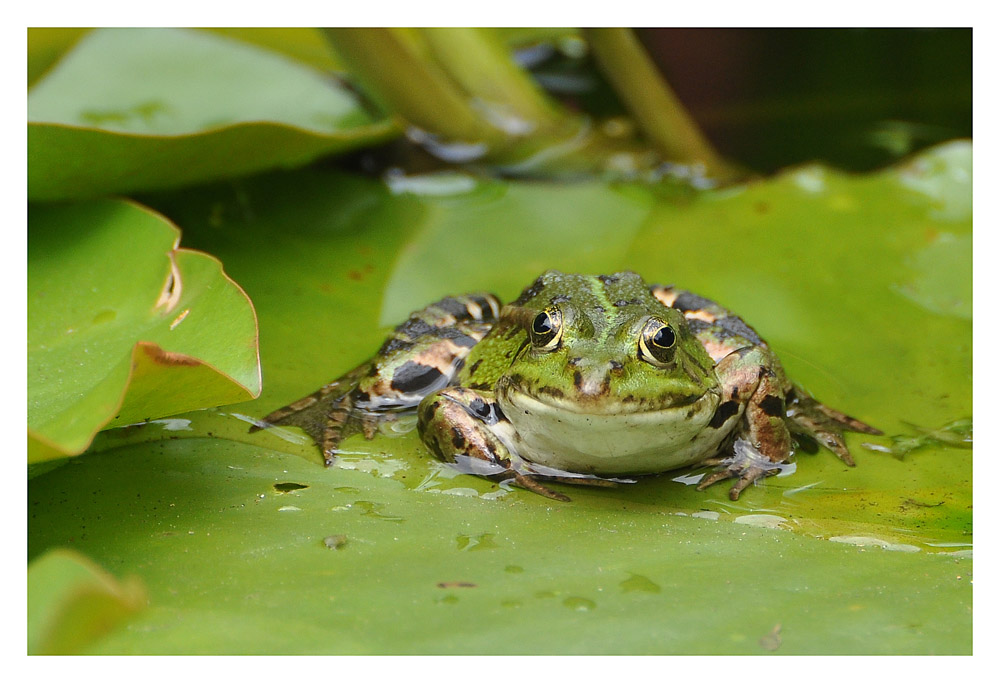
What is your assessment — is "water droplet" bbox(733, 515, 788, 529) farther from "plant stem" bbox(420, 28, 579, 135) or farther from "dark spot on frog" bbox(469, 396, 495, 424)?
"plant stem" bbox(420, 28, 579, 135)

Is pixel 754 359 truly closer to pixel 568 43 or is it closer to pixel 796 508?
pixel 796 508

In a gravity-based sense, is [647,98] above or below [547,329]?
above

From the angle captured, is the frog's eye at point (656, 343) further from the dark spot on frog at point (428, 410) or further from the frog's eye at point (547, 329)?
the dark spot on frog at point (428, 410)

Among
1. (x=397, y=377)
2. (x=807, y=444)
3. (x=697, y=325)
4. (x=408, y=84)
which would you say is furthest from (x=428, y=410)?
(x=408, y=84)

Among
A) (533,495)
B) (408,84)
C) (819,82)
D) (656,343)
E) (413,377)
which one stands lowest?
(533,495)

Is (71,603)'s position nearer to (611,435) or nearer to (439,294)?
(611,435)

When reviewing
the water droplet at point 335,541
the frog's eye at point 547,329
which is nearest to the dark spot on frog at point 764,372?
the frog's eye at point 547,329

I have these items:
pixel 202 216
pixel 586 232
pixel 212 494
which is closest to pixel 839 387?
pixel 586 232

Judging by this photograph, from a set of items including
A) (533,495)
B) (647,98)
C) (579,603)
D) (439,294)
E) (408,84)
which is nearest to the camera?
(579,603)
